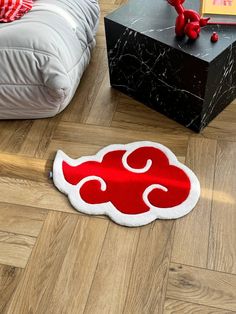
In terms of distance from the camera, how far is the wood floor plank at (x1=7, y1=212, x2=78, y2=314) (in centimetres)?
109

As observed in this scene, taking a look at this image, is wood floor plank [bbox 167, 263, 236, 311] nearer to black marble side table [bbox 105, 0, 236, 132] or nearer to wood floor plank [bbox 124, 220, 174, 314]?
wood floor plank [bbox 124, 220, 174, 314]

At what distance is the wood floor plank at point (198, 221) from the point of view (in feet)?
3.79

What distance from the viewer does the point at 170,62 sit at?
1348mm

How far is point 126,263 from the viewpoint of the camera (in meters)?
1.15

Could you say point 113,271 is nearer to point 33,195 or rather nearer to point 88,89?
point 33,195

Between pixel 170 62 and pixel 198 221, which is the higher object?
pixel 170 62

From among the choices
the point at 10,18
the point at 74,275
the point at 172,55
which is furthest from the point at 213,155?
the point at 10,18

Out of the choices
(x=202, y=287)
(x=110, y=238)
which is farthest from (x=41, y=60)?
(x=202, y=287)

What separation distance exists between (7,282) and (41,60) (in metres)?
0.75

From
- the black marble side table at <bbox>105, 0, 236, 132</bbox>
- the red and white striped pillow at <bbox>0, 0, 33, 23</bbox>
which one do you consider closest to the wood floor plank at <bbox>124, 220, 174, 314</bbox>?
the black marble side table at <bbox>105, 0, 236, 132</bbox>

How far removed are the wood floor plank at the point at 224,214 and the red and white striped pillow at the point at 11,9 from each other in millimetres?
915

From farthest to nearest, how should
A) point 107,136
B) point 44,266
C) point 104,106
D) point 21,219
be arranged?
point 104,106
point 107,136
point 21,219
point 44,266

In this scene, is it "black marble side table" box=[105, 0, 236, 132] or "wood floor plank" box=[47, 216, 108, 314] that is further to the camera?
"black marble side table" box=[105, 0, 236, 132]

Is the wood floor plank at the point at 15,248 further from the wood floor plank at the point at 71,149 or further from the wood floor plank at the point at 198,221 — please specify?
the wood floor plank at the point at 198,221
